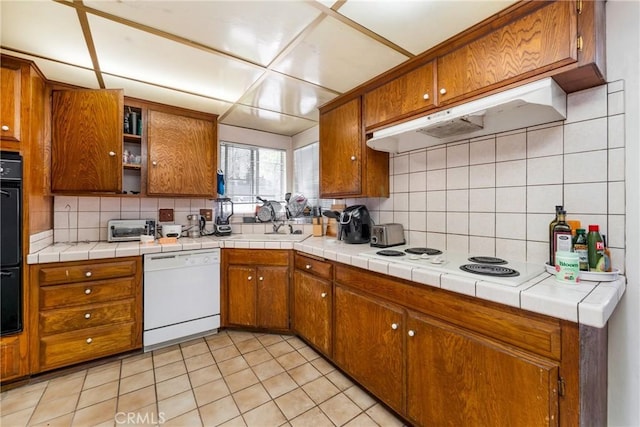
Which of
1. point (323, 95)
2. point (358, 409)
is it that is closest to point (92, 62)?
point (323, 95)

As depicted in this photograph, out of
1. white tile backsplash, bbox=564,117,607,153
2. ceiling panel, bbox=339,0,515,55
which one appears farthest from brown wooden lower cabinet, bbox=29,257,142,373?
white tile backsplash, bbox=564,117,607,153

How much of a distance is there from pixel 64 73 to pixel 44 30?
0.57 meters

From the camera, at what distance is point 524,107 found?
4.16 ft

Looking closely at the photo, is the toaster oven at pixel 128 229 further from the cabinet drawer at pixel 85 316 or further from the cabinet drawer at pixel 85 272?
the cabinet drawer at pixel 85 316

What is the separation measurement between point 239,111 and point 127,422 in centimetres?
245

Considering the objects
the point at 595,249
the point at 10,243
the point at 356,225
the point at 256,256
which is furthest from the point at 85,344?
the point at 595,249

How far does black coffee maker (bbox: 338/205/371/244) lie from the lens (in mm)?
2148

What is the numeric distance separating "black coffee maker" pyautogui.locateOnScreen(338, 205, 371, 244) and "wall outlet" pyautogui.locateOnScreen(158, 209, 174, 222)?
176 centimetres

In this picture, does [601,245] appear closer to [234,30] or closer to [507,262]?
[507,262]

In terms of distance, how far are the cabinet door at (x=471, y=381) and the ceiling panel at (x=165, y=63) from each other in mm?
1934

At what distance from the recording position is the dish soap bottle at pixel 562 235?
1157mm

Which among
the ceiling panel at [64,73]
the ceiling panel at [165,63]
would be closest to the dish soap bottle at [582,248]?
the ceiling panel at [165,63]

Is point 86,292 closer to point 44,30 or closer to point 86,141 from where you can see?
point 86,141

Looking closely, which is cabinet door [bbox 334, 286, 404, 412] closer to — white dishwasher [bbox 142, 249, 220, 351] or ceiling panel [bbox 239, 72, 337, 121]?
white dishwasher [bbox 142, 249, 220, 351]
